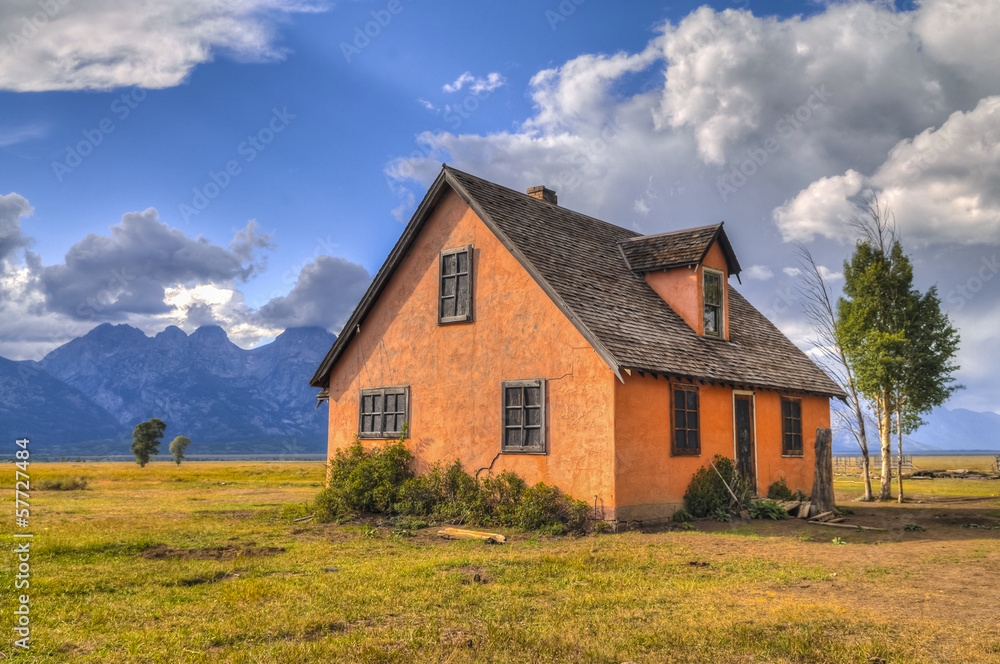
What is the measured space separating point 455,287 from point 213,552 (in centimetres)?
825

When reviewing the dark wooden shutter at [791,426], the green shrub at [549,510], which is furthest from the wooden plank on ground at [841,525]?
the green shrub at [549,510]

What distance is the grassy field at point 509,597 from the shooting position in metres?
6.18

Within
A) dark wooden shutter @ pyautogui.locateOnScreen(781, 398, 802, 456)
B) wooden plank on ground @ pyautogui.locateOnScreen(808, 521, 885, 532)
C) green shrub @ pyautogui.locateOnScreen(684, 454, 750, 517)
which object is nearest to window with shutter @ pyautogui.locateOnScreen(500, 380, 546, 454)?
green shrub @ pyautogui.locateOnScreen(684, 454, 750, 517)

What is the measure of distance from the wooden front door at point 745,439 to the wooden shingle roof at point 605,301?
0.64 m

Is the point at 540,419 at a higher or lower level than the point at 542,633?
higher

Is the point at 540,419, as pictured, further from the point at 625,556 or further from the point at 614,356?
the point at 625,556

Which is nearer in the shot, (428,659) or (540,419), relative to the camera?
(428,659)

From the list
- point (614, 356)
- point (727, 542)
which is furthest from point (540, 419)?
point (727, 542)

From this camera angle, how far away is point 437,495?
54.9 ft

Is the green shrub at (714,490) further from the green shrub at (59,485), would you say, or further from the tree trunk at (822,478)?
the green shrub at (59,485)

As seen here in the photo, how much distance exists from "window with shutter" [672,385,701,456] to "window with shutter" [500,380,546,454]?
3.11m

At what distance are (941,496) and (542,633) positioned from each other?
2573 centimetres

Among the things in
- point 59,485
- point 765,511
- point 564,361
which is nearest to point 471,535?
point 564,361

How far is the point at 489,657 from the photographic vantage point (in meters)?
5.97
